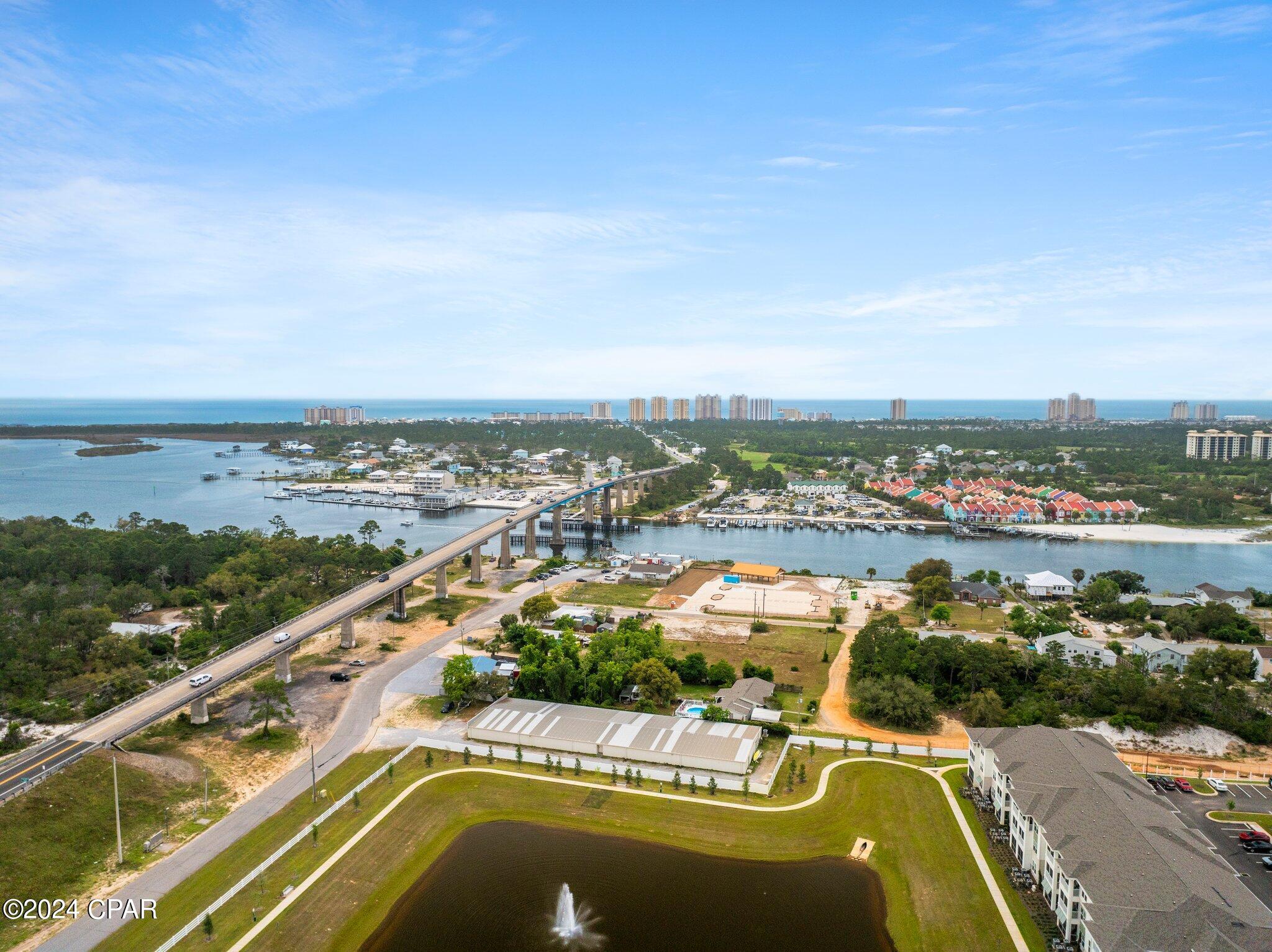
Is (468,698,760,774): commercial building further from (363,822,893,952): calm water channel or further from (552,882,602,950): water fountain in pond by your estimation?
(552,882,602,950): water fountain in pond

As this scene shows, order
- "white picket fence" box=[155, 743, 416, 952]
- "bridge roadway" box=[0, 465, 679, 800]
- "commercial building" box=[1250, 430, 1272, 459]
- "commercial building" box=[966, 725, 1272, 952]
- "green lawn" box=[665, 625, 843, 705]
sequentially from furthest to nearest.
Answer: "commercial building" box=[1250, 430, 1272, 459], "green lawn" box=[665, 625, 843, 705], "bridge roadway" box=[0, 465, 679, 800], "white picket fence" box=[155, 743, 416, 952], "commercial building" box=[966, 725, 1272, 952]

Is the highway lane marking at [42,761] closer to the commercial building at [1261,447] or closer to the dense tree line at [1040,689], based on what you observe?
the dense tree line at [1040,689]

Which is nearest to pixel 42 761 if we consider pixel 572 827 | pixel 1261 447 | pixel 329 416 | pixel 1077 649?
pixel 572 827

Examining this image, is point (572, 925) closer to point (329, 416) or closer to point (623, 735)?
point (623, 735)

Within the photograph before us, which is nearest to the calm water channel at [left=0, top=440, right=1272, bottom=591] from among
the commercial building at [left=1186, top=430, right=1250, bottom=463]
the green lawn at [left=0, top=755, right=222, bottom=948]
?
the green lawn at [left=0, top=755, right=222, bottom=948]

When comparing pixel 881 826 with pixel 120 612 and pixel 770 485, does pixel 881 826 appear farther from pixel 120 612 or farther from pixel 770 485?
pixel 770 485

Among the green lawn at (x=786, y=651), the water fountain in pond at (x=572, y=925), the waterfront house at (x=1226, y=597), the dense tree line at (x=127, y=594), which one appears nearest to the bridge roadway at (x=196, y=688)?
the dense tree line at (x=127, y=594)

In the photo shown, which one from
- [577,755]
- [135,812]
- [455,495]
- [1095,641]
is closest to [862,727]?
[577,755]
